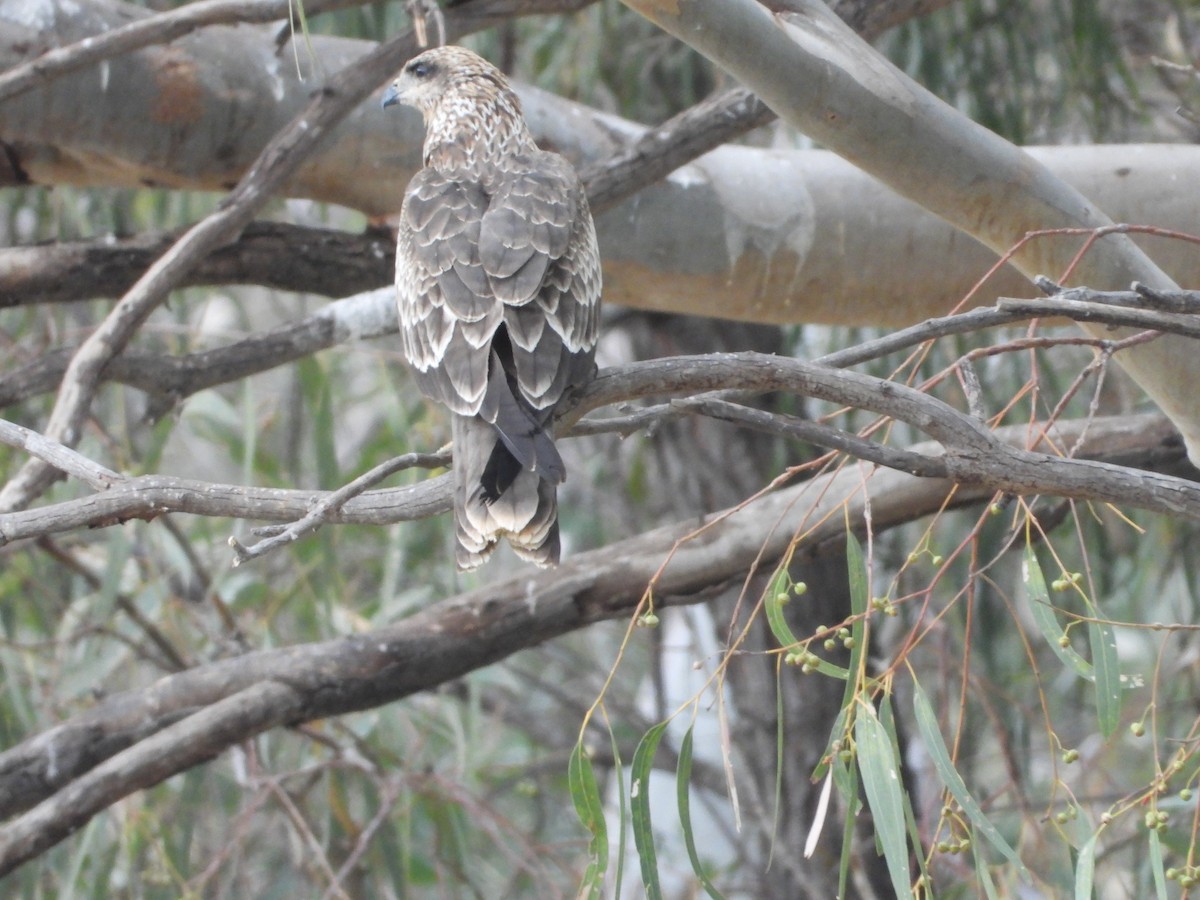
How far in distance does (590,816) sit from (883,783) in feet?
1.22

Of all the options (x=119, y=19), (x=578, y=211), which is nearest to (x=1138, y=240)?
(x=578, y=211)

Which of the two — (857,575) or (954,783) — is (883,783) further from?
(857,575)

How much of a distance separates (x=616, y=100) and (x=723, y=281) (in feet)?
5.07

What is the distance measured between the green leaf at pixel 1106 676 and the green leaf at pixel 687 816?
0.49 metres

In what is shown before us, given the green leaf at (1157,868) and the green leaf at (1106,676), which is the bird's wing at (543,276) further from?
the green leaf at (1157,868)

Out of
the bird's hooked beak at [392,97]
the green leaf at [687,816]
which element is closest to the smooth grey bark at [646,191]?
the bird's hooked beak at [392,97]

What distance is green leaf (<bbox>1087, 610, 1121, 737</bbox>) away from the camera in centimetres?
165

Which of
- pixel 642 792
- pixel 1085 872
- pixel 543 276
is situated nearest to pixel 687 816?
pixel 642 792

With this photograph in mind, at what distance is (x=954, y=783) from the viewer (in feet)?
4.97

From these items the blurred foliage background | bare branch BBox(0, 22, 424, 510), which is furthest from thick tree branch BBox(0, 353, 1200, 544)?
the blurred foliage background

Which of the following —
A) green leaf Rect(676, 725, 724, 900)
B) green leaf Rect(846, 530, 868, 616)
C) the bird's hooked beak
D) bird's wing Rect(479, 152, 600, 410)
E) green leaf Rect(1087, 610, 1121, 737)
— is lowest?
green leaf Rect(676, 725, 724, 900)

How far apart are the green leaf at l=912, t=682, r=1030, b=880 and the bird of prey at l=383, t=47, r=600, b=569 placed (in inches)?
18.9

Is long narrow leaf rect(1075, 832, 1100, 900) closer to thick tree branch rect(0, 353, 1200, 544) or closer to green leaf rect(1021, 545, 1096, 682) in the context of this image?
green leaf rect(1021, 545, 1096, 682)

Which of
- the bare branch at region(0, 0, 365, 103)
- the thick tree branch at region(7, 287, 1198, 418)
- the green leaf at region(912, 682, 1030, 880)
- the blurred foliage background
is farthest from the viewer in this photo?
the blurred foliage background
